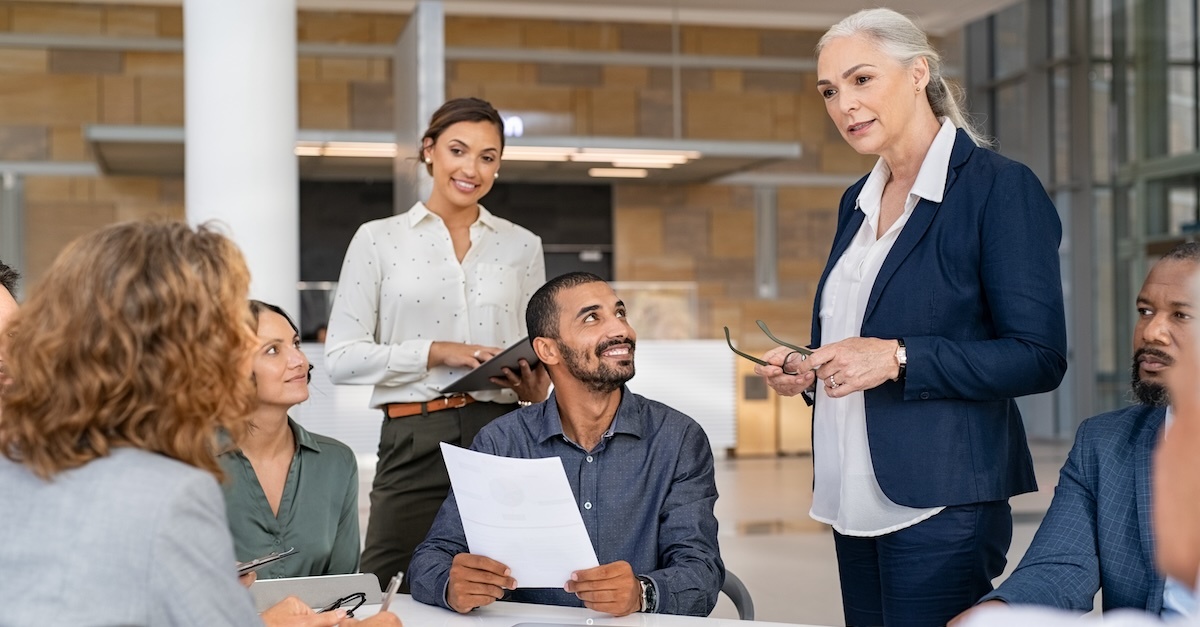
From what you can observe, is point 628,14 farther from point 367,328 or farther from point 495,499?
→ point 495,499

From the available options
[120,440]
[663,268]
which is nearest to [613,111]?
[663,268]

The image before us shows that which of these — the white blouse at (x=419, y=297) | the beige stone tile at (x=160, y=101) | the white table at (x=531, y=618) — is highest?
the beige stone tile at (x=160, y=101)

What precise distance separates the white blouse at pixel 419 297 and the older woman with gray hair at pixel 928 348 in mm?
1149

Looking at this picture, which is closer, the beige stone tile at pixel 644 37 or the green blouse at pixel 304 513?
the green blouse at pixel 304 513

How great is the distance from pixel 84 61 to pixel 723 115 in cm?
614

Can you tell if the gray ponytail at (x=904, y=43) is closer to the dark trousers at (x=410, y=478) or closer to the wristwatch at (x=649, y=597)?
the wristwatch at (x=649, y=597)

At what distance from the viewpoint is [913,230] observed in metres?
2.20

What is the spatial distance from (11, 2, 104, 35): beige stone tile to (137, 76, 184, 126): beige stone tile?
0.65 metres

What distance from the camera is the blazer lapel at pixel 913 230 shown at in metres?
2.19

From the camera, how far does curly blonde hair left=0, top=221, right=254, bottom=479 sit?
1241mm

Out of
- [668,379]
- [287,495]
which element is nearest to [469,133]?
[287,495]

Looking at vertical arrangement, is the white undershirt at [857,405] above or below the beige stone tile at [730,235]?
below

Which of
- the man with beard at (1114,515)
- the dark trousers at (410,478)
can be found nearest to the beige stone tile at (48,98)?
the dark trousers at (410,478)

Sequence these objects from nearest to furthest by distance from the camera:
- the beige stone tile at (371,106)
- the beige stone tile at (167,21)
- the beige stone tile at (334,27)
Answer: the beige stone tile at (167,21) < the beige stone tile at (334,27) < the beige stone tile at (371,106)
